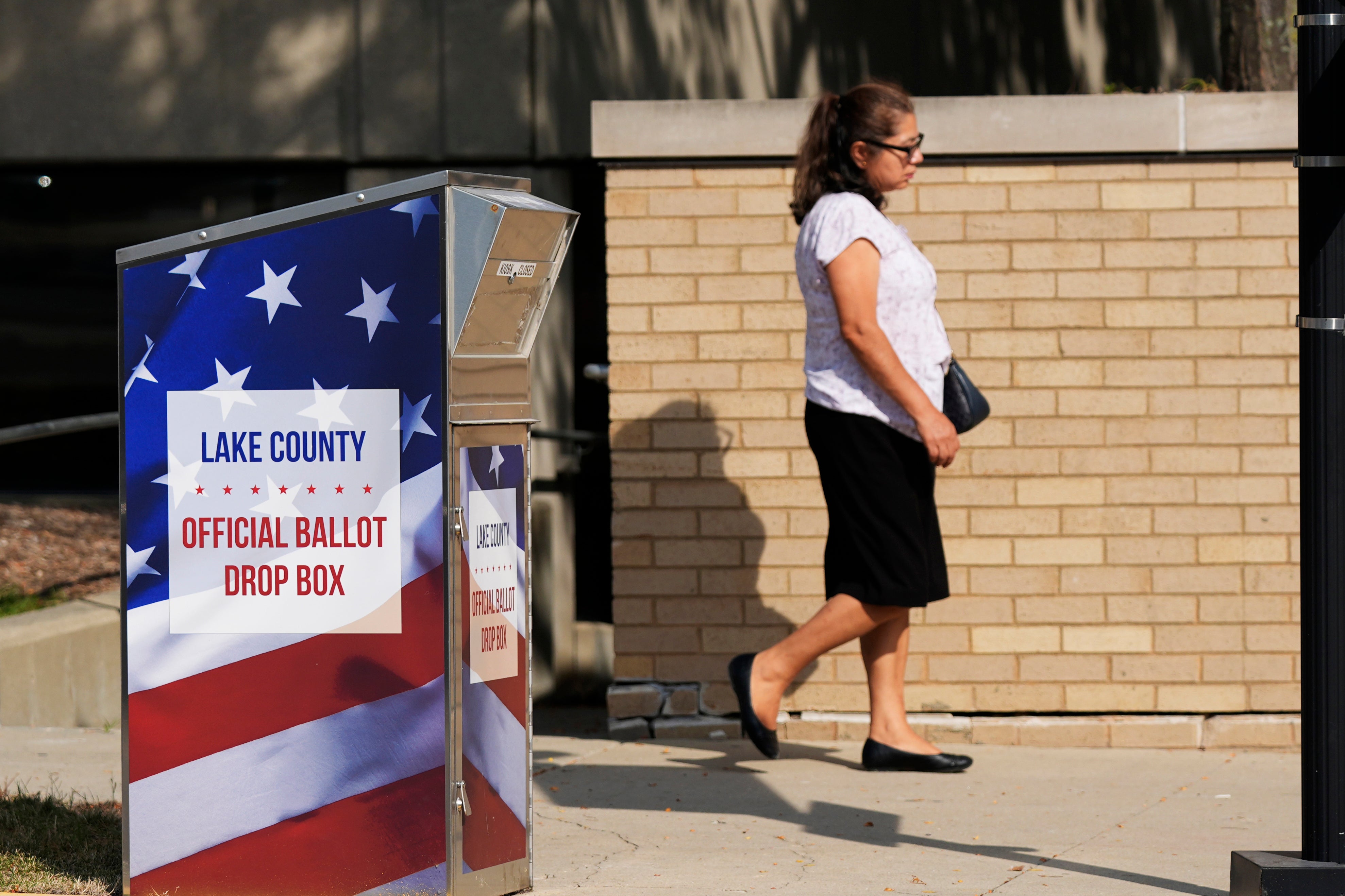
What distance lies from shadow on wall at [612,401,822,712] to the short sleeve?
1.05 metres

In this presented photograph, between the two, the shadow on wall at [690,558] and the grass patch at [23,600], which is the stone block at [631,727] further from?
the grass patch at [23,600]

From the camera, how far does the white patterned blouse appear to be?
15.6 ft

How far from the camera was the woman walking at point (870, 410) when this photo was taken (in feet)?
15.4

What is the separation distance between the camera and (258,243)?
11.3 feet

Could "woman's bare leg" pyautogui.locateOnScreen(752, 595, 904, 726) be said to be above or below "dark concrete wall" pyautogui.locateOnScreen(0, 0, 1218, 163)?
below

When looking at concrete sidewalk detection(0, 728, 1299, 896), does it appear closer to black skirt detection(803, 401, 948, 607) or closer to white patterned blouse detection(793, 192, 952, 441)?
black skirt detection(803, 401, 948, 607)

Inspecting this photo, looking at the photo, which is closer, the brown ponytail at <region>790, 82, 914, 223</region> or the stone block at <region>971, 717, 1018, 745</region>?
the brown ponytail at <region>790, 82, 914, 223</region>

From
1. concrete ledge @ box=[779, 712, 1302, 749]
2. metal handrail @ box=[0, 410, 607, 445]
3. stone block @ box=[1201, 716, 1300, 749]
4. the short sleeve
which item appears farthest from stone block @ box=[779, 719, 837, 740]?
metal handrail @ box=[0, 410, 607, 445]

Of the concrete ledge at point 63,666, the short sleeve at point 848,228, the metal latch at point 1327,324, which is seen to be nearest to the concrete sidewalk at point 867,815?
the concrete ledge at point 63,666

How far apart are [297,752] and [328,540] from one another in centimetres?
46

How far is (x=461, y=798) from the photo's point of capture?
11.0 ft

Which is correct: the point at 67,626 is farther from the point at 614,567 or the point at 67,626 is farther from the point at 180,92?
the point at 180,92

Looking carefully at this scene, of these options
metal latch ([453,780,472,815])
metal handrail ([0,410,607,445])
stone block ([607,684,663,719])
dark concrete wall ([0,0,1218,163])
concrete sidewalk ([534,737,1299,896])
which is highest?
dark concrete wall ([0,0,1218,163])

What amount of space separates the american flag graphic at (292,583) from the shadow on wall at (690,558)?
2.13m
